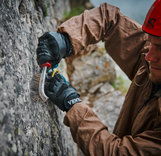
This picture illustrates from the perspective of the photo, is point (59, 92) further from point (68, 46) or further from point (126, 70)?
point (126, 70)

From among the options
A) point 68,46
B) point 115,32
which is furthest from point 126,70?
point 68,46

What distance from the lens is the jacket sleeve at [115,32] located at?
209 centimetres

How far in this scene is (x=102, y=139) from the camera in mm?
1582

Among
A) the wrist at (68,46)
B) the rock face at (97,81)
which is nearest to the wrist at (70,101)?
the wrist at (68,46)

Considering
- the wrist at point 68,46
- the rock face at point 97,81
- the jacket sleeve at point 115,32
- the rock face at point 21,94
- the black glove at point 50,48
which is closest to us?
the rock face at point 21,94

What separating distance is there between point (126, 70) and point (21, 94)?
153cm

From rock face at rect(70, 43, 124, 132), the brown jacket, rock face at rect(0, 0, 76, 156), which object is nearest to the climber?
the brown jacket

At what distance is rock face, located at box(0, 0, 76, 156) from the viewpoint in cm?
119

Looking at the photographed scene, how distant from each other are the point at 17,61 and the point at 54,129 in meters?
0.99

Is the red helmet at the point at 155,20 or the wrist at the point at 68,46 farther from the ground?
the red helmet at the point at 155,20

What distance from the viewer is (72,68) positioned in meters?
4.68

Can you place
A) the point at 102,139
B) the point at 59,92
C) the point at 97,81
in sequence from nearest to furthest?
the point at 102,139
the point at 59,92
the point at 97,81

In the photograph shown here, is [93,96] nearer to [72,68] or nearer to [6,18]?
[72,68]

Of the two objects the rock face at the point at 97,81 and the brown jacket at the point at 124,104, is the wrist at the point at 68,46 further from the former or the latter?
the rock face at the point at 97,81
